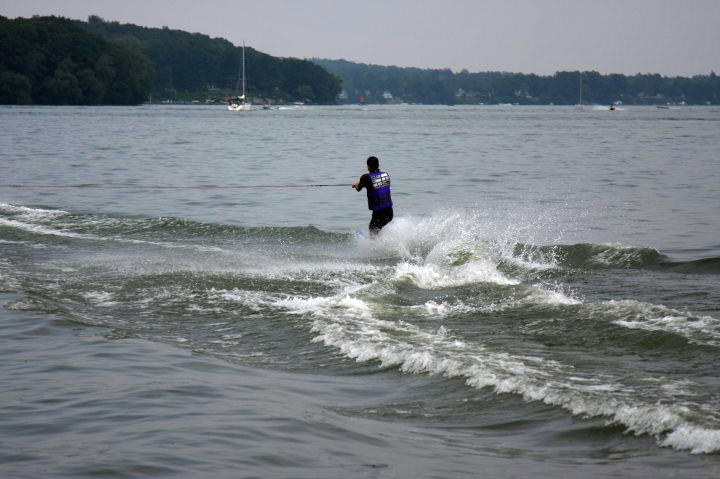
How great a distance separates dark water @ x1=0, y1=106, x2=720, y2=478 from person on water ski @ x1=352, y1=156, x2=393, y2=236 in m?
0.36

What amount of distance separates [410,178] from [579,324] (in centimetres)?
2225

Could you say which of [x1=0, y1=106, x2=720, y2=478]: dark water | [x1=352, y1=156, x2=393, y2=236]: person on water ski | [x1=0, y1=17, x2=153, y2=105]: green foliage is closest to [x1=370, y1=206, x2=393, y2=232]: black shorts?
[x1=352, y1=156, x2=393, y2=236]: person on water ski

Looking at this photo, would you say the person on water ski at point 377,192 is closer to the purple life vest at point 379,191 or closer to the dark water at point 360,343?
the purple life vest at point 379,191

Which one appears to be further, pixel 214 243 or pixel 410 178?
pixel 410 178

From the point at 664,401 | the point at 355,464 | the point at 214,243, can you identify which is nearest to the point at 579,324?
the point at 664,401

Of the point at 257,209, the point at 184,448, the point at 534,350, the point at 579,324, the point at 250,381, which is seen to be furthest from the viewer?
the point at 257,209

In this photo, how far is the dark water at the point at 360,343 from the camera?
571 centimetres

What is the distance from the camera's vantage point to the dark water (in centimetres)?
571

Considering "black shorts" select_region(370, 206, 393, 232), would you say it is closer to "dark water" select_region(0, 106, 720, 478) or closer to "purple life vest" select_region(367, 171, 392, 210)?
"purple life vest" select_region(367, 171, 392, 210)

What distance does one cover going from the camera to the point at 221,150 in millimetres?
47719

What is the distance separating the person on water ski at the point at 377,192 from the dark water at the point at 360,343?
14.2 inches

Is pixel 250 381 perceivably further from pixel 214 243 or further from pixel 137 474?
pixel 214 243

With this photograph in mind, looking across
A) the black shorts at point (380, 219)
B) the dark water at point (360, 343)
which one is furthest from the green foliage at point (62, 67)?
the black shorts at point (380, 219)

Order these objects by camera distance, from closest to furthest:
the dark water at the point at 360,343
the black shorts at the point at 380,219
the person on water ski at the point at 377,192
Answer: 1. the dark water at the point at 360,343
2. the person on water ski at the point at 377,192
3. the black shorts at the point at 380,219
